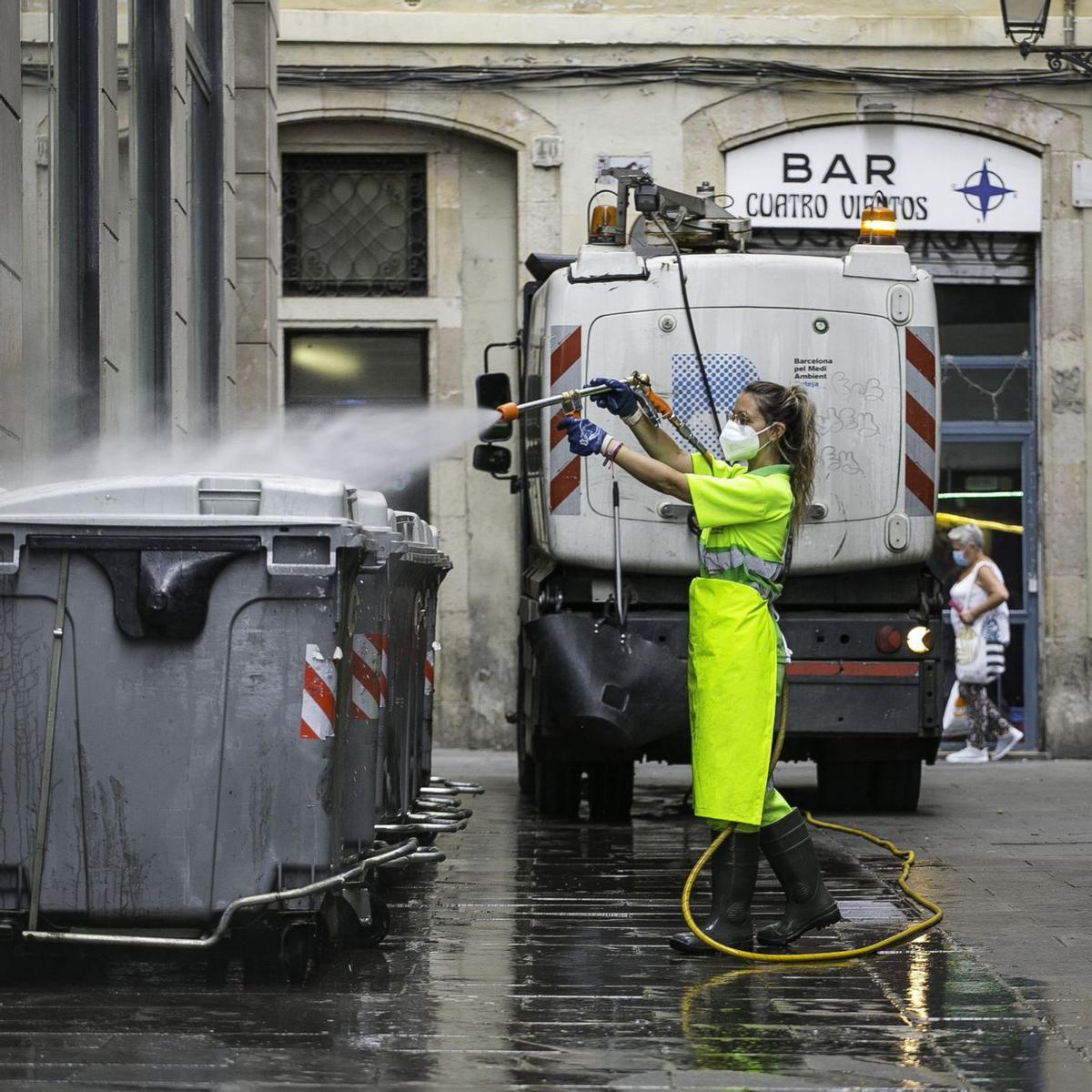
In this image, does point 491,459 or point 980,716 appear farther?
point 980,716

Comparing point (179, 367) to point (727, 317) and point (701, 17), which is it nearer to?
point (727, 317)

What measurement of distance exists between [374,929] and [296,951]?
0.68 m

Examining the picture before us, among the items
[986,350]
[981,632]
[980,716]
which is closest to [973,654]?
[981,632]

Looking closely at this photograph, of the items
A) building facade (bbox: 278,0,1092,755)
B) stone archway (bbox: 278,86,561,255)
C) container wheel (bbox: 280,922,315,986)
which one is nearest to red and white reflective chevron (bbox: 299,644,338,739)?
container wheel (bbox: 280,922,315,986)

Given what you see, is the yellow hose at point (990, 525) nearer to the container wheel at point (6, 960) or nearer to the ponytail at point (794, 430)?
the ponytail at point (794, 430)

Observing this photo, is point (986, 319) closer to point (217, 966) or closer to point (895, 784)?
point (895, 784)

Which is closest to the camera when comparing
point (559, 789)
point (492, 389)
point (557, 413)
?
point (557, 413)

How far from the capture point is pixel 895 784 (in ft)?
36.9

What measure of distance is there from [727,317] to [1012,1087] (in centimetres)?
597


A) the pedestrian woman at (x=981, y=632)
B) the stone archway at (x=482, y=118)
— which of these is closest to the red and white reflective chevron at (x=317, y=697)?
the pedestrian woman at (x=981, y=632)

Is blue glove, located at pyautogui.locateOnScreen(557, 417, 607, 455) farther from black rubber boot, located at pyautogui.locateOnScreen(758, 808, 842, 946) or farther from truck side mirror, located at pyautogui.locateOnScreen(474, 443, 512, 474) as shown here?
truck side mirror, located at pyautogui.locateOnScreen(474, 443, 512, 474)

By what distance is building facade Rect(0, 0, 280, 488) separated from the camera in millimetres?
9242

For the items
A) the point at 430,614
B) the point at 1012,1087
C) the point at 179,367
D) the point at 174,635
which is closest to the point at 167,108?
the point at 179,367

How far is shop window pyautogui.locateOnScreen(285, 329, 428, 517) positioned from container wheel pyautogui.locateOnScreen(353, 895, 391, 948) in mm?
10722
